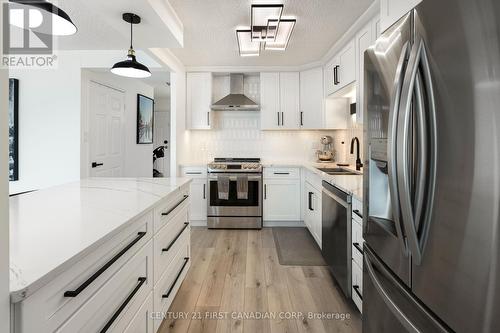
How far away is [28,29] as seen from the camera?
A: 201cm

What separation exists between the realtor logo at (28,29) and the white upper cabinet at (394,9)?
1424 mm

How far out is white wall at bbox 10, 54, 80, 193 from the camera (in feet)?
11.7

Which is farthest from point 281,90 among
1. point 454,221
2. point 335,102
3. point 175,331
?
point 454,221

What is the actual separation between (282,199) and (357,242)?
2227 mm

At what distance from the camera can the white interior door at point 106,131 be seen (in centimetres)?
386

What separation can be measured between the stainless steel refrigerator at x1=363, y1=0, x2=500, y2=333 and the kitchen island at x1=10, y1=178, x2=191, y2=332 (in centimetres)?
109

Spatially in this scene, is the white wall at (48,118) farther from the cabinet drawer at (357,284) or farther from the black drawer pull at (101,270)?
the cabinet drawer at (357,284)

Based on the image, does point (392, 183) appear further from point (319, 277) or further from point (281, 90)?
point (281, 90)

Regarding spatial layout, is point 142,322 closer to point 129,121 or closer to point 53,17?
point 53,17

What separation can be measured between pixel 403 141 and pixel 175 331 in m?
1.81

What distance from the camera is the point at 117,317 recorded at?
1142 millimetres

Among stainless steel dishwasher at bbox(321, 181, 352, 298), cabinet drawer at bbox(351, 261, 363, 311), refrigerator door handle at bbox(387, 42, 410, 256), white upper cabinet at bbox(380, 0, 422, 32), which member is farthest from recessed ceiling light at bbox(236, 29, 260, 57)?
cabinet drawer at bbox(351, 261, 363, 311)

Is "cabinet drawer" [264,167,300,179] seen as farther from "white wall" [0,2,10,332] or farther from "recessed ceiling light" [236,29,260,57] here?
"white wall" [0,2,10,332]

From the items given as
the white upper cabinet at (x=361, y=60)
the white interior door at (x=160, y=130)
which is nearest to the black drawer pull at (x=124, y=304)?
the white upper cabinet at (x=361, y=60)
